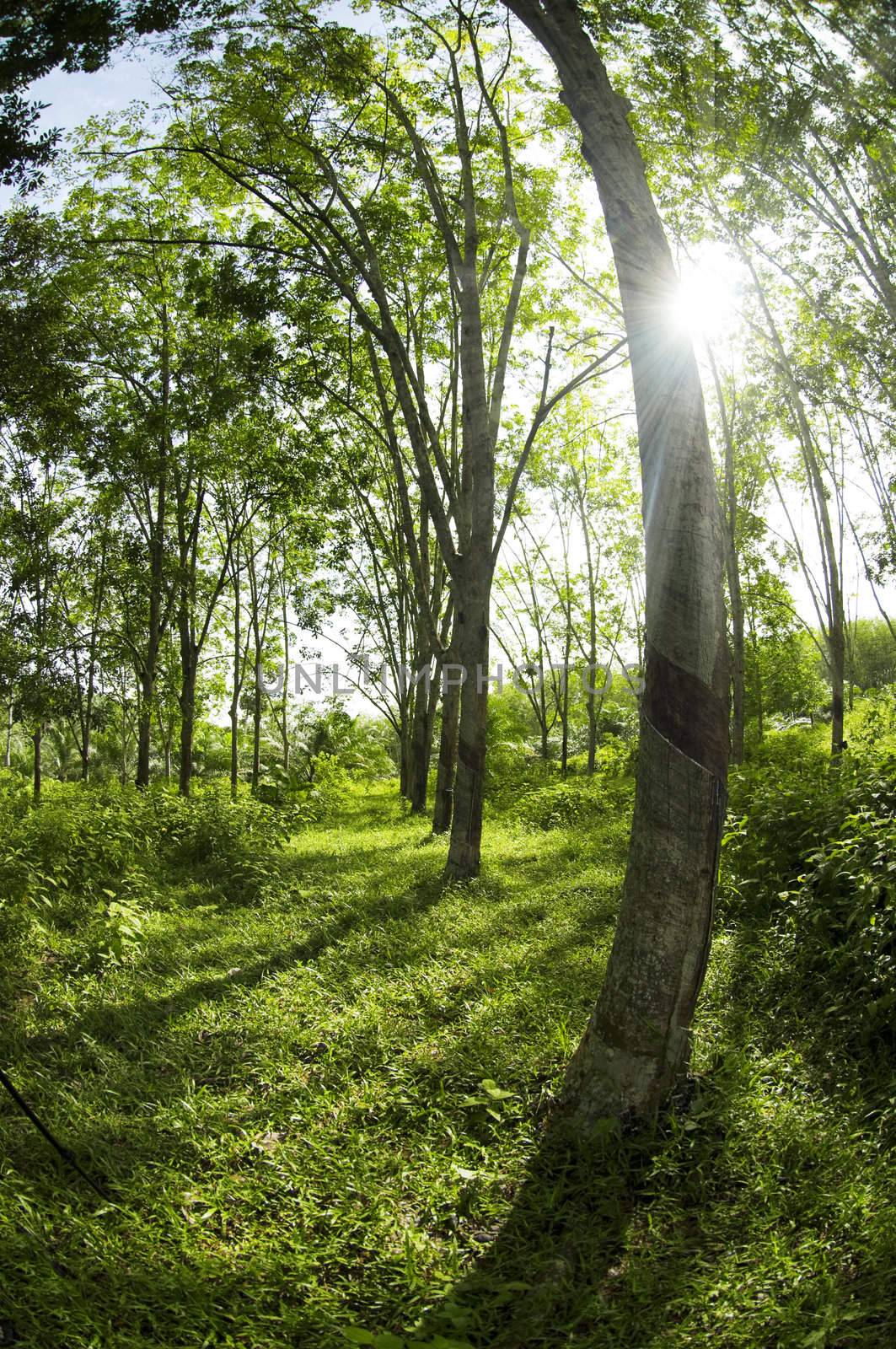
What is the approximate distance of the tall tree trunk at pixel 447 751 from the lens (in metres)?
10.6

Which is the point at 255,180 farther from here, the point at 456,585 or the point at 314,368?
the point at 456,585

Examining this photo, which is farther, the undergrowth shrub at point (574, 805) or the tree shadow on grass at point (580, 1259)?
the undergrowth shrub at point (574, 805)

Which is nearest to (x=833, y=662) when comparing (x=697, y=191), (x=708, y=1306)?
(x=697, y=191)

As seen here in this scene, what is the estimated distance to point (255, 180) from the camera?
8.20 meters

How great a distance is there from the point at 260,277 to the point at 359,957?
680 centimetres

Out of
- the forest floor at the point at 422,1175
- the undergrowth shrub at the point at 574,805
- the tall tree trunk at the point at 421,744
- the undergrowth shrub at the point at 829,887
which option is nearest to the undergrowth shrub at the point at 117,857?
the forest floor at the point at 422,1175

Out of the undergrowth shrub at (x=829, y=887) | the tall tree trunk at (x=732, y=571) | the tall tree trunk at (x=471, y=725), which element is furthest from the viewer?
the tall tree trunk at (x=732, y=571)

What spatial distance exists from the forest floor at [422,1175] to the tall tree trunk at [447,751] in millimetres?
5908

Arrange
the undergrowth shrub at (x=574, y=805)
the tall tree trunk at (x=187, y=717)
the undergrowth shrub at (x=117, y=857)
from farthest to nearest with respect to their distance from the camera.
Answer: the tall tree trunk at (x=187, y=717) < the undergrowth shrub at (x=574, y=805) < the undergrowth shrub at (x=117, y=857)

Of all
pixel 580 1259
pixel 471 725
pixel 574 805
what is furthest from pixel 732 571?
pixel 580 1259

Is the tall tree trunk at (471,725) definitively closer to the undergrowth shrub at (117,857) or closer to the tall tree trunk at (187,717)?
the undergrowth shrub at (117,857)

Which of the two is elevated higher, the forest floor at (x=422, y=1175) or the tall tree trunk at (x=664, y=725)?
the tall tree trunk at (x=664, y=725)

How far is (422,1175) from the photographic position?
2.74m

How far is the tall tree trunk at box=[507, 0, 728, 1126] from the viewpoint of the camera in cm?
288
